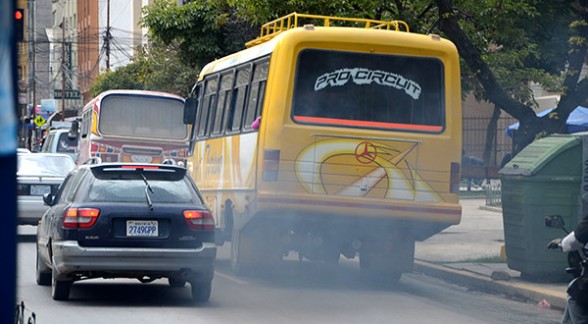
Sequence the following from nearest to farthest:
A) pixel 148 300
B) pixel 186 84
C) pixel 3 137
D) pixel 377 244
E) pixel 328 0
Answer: pixel 3 137 → pixel 148 300 → pixel 377 244 → pixel 328 0 → pixel 186 84

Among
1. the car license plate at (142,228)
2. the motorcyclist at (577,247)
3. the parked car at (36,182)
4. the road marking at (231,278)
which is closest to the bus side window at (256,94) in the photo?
the road marking at (231,278)

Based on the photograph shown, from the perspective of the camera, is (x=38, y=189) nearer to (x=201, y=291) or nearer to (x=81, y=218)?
(x=201, y=291)

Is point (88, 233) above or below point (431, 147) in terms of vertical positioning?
below

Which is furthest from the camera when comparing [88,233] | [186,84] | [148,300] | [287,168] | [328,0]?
[186,84]

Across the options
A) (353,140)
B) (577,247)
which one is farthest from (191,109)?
(577,247)

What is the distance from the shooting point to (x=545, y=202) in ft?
42.6

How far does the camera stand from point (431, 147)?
13.3 meters

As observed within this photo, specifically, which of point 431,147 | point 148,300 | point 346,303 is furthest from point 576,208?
point 148,300

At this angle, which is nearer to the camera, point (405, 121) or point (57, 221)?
point (57, 221)

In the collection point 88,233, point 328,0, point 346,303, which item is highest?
point 328,0

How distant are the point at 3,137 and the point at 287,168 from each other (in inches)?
426

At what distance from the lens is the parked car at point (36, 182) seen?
20.0 meters

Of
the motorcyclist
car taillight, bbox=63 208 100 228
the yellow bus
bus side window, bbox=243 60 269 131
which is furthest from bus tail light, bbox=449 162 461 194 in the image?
the motorcyclist

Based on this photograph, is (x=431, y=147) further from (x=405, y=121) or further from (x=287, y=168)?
(x=287, y=168)
